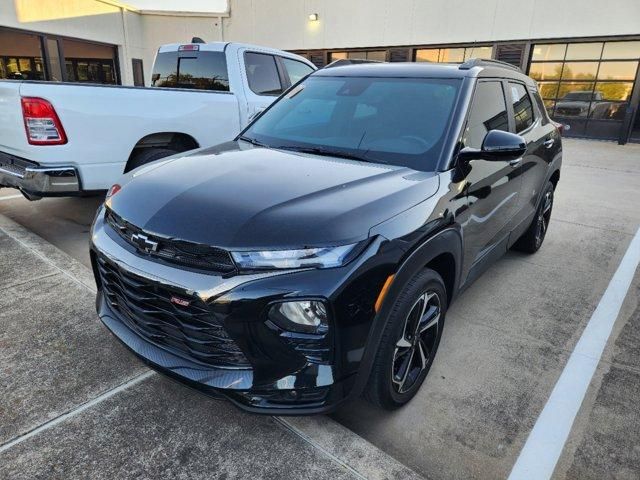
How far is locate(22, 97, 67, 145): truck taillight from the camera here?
151 inches

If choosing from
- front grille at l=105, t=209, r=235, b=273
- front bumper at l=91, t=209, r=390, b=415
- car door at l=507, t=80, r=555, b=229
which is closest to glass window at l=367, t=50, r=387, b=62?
car door at l=507, t=80, r=555, b=229

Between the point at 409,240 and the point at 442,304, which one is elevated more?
the point at 409,240

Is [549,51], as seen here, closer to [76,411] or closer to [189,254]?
[189,254]

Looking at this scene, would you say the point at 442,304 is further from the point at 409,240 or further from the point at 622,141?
the point at 622,141

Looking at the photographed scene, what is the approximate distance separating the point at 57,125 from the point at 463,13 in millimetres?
15487

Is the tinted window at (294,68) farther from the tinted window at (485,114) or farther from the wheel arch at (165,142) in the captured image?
the tinted window at (485,114)

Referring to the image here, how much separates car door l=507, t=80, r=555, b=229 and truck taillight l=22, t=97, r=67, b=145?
3.70 metres

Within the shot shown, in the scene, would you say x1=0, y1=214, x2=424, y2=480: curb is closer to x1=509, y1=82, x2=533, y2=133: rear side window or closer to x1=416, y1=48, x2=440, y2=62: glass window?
x1=509, y1=82, x2=533, y2=133: rear side window

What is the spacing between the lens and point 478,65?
320 centimetres

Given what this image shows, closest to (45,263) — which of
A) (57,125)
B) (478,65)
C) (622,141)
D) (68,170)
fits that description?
(68,170)

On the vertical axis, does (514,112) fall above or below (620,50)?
above

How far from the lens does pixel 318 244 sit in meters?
1.87

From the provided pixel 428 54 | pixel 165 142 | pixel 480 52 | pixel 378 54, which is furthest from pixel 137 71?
pixel 165 142

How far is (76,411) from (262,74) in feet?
15.8
